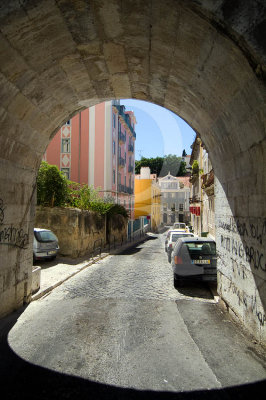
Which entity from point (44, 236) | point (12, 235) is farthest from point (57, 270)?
point (12, 235)

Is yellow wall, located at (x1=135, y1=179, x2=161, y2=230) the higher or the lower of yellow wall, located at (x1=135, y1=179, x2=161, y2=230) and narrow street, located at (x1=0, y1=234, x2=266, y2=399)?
the higher

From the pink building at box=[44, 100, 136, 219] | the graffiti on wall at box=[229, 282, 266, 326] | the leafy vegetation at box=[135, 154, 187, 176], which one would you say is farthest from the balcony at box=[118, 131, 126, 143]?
the leafy vegetation at box=[135, 154, 187, 176]

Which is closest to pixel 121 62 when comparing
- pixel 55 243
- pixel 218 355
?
pixel 218 355

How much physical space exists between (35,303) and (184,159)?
7710 cm

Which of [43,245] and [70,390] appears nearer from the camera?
[70,390]

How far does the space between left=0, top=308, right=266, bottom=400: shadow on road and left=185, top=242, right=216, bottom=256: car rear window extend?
5.10 metres

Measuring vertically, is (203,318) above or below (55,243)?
below

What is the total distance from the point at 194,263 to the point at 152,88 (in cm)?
525

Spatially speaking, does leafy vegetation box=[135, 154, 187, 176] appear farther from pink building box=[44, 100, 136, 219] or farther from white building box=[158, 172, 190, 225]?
pink building box=[44, 100, 136, 219]

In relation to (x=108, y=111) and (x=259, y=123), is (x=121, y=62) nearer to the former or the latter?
(x=259, y=123)

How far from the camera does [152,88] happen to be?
705cm

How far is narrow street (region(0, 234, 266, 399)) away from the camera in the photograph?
366cm

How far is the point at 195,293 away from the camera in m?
8.32

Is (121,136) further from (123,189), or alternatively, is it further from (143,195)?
(143,195)
